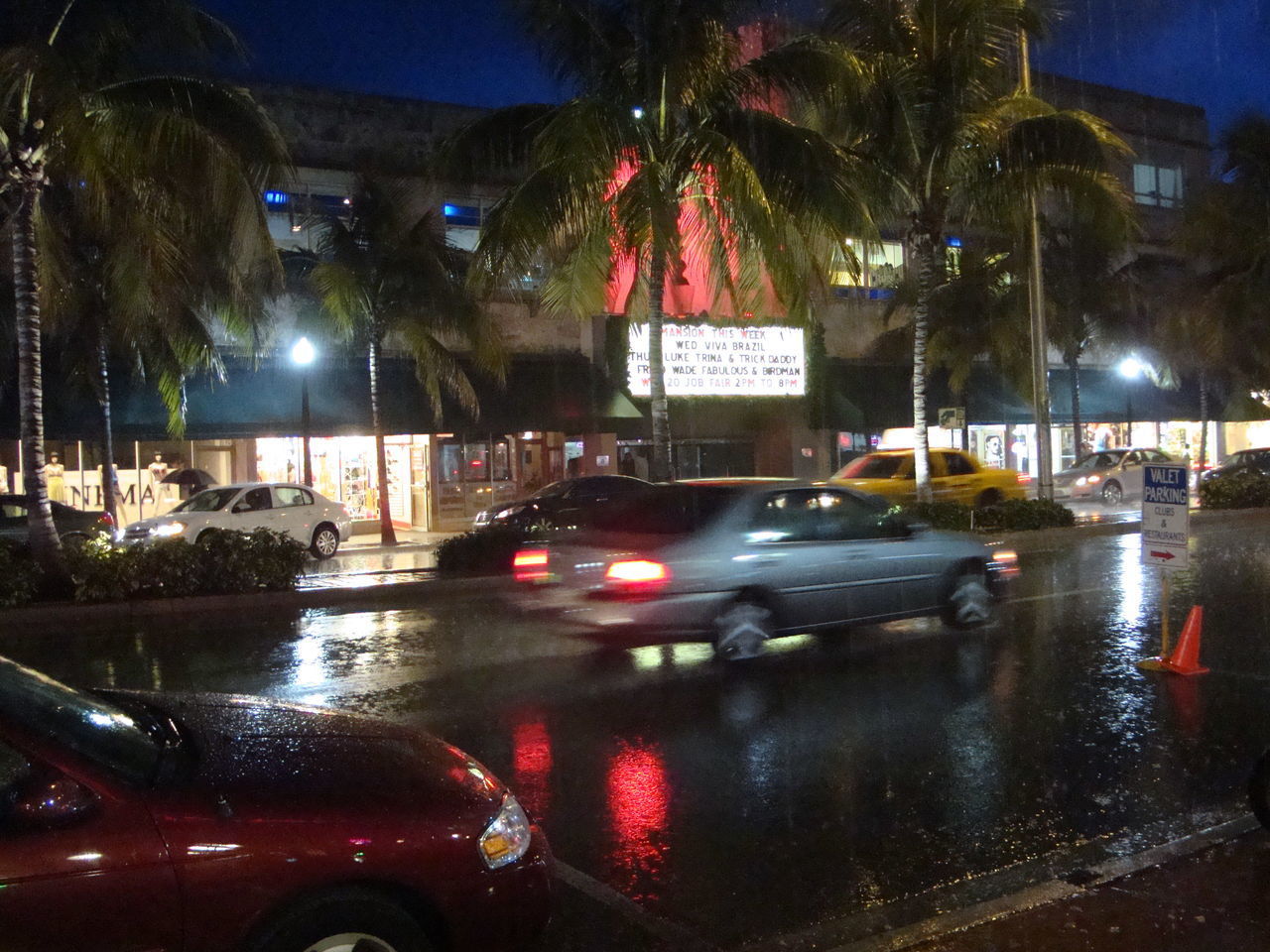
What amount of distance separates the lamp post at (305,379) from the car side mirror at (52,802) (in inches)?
822

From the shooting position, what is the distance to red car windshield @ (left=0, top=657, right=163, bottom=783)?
346 cm

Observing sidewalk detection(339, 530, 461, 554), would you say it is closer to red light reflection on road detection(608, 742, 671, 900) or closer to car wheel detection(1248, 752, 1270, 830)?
red light reflection on road detection(608, 742, 671, 900)

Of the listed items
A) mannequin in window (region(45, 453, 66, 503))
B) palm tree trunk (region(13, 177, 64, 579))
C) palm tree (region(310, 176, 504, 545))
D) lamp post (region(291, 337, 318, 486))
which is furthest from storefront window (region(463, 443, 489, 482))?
palm tree trunk (region(13, 177, 64, 579))

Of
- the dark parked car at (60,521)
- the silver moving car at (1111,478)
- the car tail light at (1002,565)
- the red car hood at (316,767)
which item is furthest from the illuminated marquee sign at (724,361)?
the red car hood at (316,767)

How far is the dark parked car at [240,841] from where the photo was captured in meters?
3.14

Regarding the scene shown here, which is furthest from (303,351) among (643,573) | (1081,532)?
(1081,532)

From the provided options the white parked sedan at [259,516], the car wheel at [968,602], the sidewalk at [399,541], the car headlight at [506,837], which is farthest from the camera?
the sidewalk at [399,541]

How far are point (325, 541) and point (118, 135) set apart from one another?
1061cm

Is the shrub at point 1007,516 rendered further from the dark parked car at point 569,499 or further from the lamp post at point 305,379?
the lamp post at point 305,379

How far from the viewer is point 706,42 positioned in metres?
16.2

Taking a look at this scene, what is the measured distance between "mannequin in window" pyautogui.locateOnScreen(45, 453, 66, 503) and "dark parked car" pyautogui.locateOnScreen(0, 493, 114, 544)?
3925 mm

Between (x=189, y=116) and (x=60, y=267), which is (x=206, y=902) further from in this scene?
(x=60, y=267)

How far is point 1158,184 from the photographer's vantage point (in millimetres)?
44188

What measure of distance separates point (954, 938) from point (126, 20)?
14.3 m
